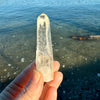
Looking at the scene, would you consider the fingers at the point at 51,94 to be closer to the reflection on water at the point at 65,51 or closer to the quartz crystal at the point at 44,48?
the quartz crystal at the point at 44,48

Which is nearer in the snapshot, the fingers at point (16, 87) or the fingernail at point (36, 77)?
the fingernail at point (36, 77)

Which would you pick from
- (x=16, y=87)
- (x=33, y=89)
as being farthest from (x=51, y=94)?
(x=16, y=87)

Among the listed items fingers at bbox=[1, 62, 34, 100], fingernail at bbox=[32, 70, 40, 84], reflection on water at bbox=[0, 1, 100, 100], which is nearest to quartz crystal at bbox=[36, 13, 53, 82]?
fingernail at bbox=[32, 70, 40, 84]

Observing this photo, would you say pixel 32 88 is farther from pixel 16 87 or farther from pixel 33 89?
pixel 16 87

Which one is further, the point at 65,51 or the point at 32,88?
the point at 65,51

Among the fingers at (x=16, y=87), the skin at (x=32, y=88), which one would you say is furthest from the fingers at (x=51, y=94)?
the fingers at (x=16, y=87)

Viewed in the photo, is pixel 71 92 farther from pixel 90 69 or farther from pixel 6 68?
pixel 6 68

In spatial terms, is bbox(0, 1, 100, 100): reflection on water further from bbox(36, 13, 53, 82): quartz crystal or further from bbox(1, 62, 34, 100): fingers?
bbox(36, 13, 53, 82): quartz crystal
